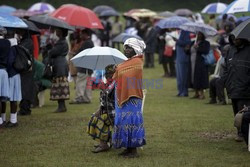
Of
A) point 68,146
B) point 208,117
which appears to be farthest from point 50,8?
point 68,146

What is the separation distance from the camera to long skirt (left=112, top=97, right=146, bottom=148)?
8992mm

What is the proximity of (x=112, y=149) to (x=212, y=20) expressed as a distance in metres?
19.0

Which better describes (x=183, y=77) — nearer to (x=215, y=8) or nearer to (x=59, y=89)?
(x=59, y=89)

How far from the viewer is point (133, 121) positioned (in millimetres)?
8992

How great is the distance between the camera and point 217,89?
1616 cm

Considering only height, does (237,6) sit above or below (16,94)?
above

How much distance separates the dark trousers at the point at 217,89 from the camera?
16.0m

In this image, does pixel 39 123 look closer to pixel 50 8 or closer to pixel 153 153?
pixel 153 153

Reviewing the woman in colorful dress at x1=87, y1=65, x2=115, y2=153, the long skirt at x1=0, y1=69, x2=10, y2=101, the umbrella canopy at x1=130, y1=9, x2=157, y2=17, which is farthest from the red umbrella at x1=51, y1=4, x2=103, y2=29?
the umbrella canopy at x1=130, y1=9, x2=157, y2=17

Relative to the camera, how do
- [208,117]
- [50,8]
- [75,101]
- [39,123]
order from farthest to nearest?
[50,8] → [75,101] → [208,117] → [39,123]

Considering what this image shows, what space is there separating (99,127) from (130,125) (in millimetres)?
786

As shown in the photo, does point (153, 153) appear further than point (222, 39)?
No

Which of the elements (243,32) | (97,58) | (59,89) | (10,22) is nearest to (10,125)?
(10,22)

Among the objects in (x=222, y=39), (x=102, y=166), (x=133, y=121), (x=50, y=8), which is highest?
(x=50, y=8)
